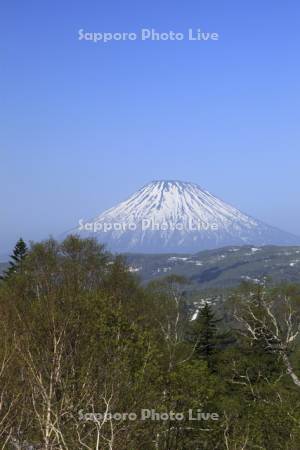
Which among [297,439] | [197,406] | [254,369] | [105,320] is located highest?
[105,320]

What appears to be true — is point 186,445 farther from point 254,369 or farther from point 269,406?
point 254,369

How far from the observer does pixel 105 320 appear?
30.6 meters

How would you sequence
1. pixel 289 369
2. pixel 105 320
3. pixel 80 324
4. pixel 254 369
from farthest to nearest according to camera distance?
1. pixel 254 369
2. pixel 289 369
3. pixel 105 320
4. pixel 80 324

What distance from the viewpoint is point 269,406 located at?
29.2 metres

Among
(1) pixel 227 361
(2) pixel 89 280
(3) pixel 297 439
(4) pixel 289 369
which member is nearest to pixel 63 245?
(2) pixel 89 280

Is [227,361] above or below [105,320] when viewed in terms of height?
below

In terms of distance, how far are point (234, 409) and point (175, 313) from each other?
25467 mm

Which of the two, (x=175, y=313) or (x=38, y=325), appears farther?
(x=175, y=313)

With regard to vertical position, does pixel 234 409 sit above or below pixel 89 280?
below

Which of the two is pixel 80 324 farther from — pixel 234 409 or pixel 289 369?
pixel 289 369

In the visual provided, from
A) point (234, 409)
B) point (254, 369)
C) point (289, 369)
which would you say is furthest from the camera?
point (254, 369)

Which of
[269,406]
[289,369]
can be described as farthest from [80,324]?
[289,369]

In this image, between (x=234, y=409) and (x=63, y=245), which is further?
(x=63, y=245)

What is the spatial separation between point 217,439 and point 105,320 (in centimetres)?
907
